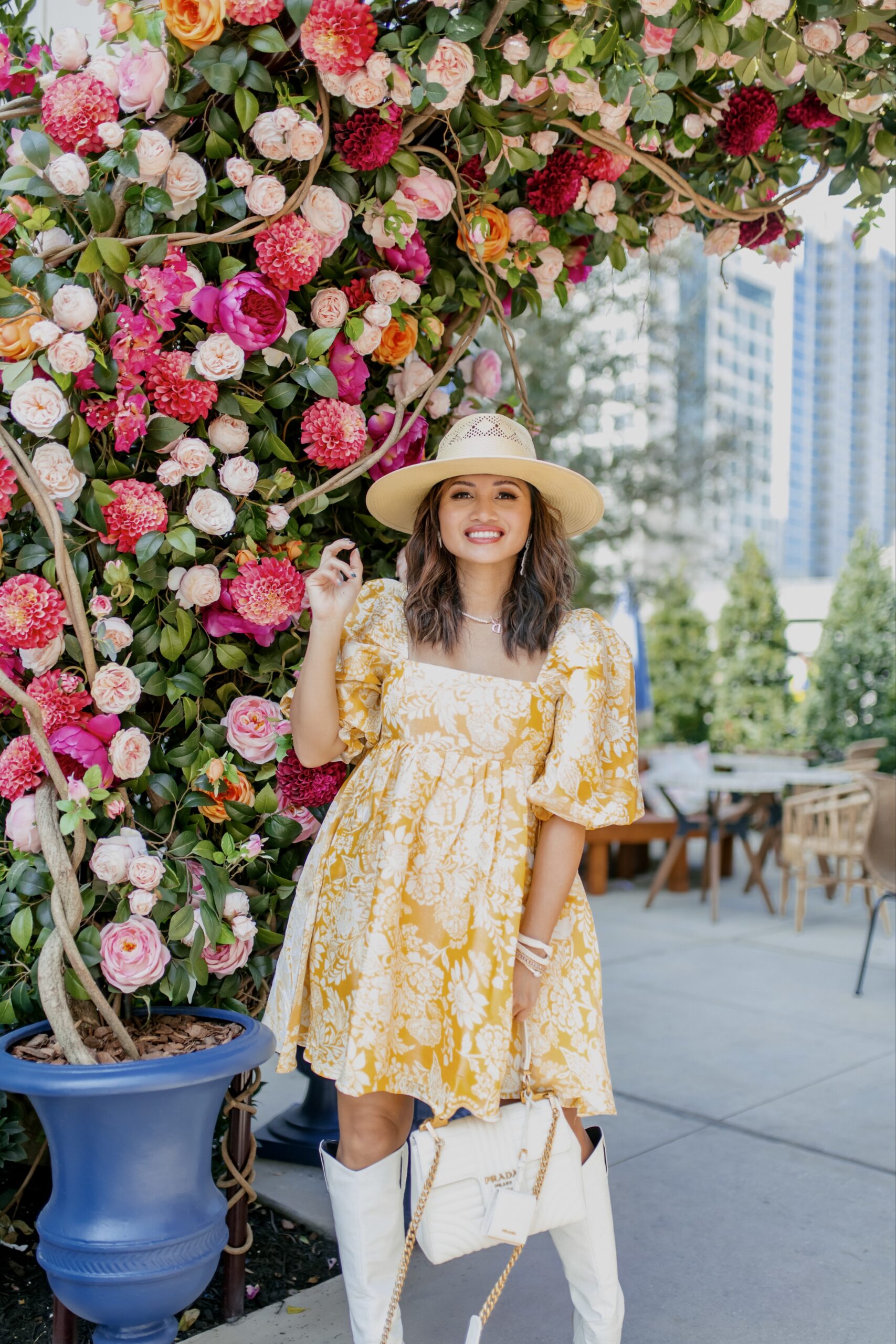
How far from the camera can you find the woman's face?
80.6 inches

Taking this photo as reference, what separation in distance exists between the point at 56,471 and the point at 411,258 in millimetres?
875

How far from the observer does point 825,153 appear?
2.62m

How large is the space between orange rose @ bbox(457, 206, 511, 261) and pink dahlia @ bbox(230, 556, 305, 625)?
0.86m

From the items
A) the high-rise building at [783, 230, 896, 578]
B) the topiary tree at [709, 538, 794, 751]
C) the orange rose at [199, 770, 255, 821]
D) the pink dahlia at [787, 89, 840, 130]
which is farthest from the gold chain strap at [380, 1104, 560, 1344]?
the high-rise building at [783, 230, 896, 578]

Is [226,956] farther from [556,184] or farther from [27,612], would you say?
[556,184]

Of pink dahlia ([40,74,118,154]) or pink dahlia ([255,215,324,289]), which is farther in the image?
pink dahlia ([255,215,324,289])

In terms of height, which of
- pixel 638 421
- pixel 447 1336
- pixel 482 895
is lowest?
pixel 447 1336

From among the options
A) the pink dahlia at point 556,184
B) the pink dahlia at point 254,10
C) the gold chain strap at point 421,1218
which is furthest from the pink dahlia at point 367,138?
the gold chain strap at point 421,1218

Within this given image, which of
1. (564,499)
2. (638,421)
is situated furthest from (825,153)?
(638,421)

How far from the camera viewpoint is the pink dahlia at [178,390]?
194 centimetres

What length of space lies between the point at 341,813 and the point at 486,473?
27.2 inches

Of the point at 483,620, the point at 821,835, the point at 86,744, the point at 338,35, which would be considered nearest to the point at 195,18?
the point at 338,35

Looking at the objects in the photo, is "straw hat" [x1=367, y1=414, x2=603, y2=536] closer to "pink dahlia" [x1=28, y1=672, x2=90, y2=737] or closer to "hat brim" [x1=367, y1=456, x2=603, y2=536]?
"hat brim" [x1=367, y1=456, x2=603, y2=536]

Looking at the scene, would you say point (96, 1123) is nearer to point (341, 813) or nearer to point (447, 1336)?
point (341, 813)
